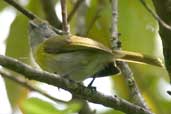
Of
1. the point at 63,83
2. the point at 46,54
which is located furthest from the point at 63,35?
the point at 63,83

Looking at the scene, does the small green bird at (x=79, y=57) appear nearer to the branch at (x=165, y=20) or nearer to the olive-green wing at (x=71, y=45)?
the olive-green wing at (x=71, y=45)

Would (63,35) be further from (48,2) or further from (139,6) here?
(139,6)

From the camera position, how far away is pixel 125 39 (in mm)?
2469

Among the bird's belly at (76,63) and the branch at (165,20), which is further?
the bird's belly at (76,63)

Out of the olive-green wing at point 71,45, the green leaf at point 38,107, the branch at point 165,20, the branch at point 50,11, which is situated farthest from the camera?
the branch at point 50,11

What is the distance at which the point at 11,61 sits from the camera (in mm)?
1680

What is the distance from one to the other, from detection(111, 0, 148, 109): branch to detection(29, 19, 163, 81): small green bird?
2.8 inches

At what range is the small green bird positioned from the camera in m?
2.88

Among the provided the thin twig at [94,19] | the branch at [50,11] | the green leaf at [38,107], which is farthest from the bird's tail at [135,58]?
the green leaf at [38,107]

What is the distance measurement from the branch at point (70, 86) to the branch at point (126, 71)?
0.28m

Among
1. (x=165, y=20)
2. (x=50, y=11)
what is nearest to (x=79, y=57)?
(x=50, y=11)

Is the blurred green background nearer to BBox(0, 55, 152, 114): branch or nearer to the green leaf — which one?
BBox(0, 55, 152, 114): branch

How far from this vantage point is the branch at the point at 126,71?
2.41m

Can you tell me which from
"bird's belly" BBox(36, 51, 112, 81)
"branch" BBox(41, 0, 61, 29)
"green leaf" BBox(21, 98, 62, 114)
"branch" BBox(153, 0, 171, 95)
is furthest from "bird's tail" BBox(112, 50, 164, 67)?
"green leaf" BBox(21, 98, 62, 114)
